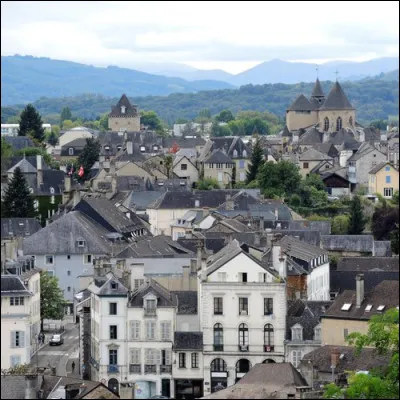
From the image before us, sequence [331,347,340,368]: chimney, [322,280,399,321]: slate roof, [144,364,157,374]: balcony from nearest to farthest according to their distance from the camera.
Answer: [331,347,340,368]: chimney < [322,280,399,321]: slate roof < [144,364,157,374]: balcony

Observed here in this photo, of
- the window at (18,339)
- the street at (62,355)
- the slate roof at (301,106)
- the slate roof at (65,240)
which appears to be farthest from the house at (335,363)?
the slate roof at (301,106)

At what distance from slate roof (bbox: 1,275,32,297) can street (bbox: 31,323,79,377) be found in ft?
6.98

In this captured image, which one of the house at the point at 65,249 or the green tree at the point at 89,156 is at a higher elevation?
the green tree at the point at 89,156

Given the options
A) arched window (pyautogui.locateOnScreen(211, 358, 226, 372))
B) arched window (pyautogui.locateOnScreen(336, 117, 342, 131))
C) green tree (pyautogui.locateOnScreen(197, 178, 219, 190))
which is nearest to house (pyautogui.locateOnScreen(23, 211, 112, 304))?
arched window (pyautogui.locateOnScreen(211, 358, 226, 372))

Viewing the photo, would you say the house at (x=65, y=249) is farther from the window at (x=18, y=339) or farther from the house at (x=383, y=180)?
the house at (x=383, y=180)

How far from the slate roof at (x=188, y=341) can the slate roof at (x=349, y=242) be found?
25817 millimetres

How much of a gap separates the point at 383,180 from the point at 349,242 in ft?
67.2

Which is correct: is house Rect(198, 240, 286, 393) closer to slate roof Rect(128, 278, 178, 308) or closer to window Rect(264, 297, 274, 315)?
window Rect(264, 297, 274, 315)

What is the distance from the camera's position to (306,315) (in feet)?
166

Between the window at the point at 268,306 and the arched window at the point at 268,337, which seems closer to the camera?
the arched window at the point at 268,337

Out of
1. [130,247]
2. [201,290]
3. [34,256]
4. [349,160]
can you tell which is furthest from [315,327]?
[349,160]

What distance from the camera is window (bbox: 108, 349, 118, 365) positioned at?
50.6 meters

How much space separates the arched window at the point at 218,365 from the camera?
165 feet

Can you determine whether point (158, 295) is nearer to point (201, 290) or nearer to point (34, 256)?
point (201, 290)
